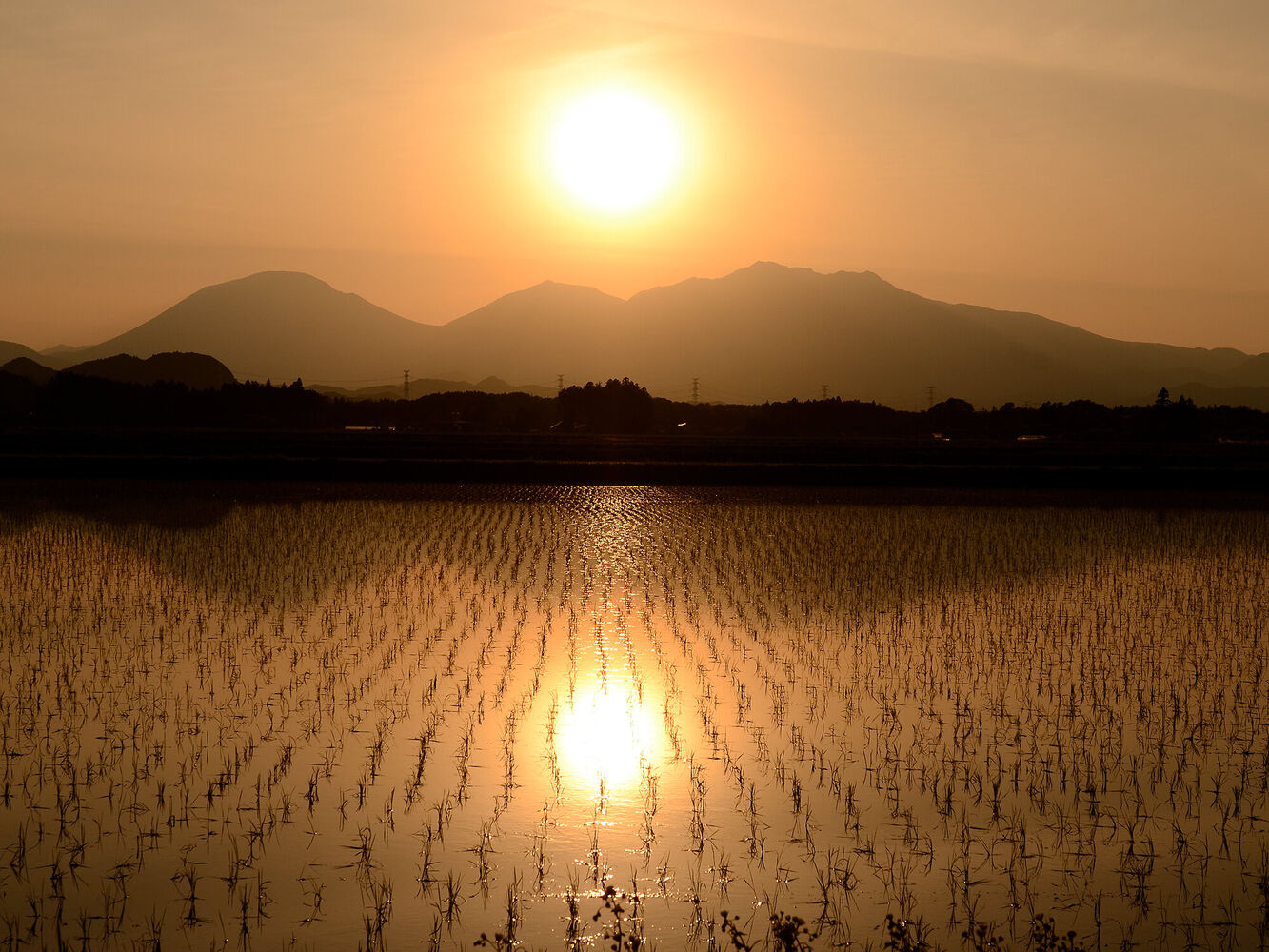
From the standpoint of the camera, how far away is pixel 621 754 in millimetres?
7859

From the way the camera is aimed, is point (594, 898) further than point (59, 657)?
No

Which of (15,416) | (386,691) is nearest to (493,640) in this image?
(386,691)

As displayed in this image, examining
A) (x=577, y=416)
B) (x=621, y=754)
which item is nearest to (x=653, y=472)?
(x=621, y=754)

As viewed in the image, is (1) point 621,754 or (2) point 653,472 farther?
(2) point 653,472

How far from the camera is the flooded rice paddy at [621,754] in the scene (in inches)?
212

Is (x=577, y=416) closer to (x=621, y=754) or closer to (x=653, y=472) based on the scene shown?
(x=653, y=472)

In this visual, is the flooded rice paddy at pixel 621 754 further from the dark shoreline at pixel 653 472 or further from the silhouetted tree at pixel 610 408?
the silhouetted tree at pixel 610 408

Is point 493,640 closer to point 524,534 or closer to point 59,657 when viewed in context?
point 59,657

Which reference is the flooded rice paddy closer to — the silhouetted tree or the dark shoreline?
the dark shoreline

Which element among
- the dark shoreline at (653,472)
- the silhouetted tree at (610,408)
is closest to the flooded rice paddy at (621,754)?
the dark shoreline at (653,472)

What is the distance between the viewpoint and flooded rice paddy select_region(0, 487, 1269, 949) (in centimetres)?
539

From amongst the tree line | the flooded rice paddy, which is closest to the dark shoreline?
the flooded rice paddy

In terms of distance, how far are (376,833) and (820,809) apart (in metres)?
2.70

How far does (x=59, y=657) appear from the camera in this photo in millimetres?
10508
